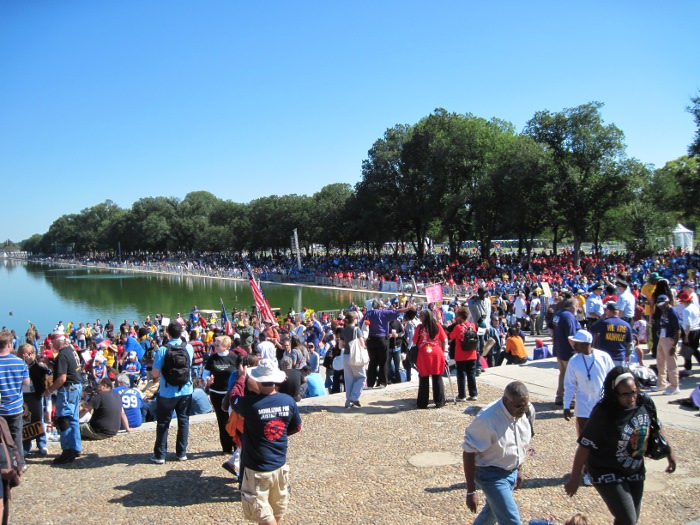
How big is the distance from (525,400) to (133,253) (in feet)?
428

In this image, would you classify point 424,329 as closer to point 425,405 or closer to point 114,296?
point 425,405

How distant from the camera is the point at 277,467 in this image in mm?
4051

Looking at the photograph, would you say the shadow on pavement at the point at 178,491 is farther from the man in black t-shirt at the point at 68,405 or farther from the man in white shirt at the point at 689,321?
the man in white shirt at the point at 689,321

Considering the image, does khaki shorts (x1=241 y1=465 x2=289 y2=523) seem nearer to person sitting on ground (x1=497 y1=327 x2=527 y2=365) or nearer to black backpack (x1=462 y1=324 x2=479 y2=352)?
black backpack (x1=462 y1=324 x2=479 y2=352)

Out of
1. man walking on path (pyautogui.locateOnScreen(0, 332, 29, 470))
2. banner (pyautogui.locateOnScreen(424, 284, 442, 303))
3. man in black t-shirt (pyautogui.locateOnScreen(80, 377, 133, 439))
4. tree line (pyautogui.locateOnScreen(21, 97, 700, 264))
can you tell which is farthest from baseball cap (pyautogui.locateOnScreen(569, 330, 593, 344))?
tree line (pyautogui.locateOnScreen(21, 97, 700, 264))

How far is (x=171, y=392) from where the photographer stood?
6246 millimetres

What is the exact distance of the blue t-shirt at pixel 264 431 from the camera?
402cm

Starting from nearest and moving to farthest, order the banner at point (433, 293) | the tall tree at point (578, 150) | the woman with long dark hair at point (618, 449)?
the woman with long dark hair at point (618, 449) → the banner at point (433, 293) → the tall tree at point (578, 150)

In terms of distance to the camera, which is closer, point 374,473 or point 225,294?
point 374,473

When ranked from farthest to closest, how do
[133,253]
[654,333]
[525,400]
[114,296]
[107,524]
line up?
[133,253], [114,296], [654,333], [107,524], [525,400]

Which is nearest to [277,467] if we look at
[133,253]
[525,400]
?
[525,400]

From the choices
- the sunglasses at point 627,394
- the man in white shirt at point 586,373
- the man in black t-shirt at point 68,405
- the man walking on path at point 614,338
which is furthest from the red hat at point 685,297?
the man in black t-shirt at point 68,405

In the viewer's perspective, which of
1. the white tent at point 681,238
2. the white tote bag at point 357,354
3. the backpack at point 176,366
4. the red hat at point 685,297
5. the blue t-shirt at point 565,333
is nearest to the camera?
the backpack at point 176,366

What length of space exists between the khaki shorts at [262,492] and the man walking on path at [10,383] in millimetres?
2922
